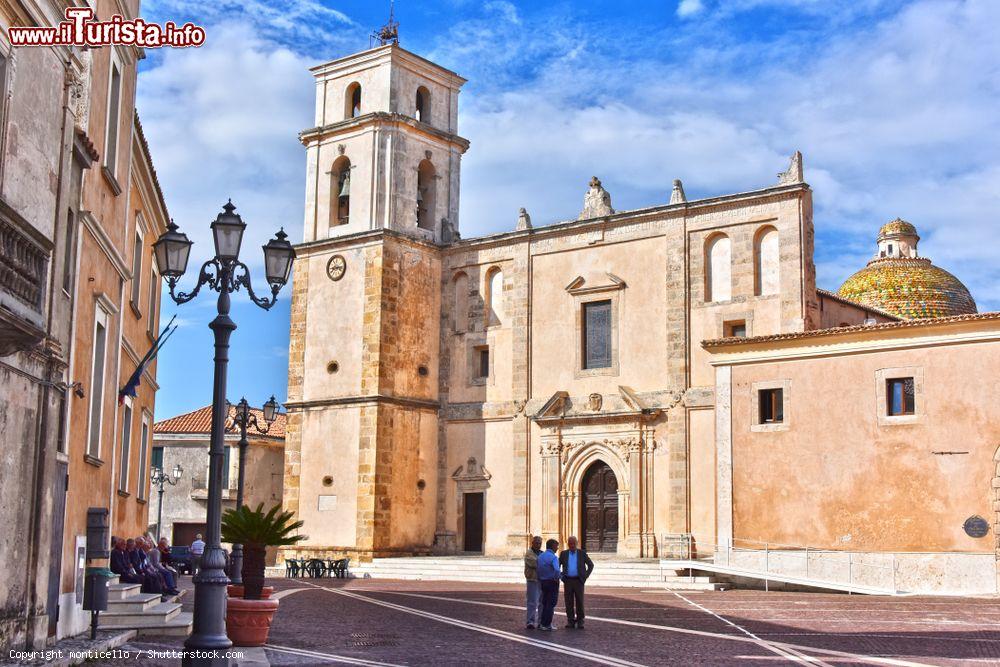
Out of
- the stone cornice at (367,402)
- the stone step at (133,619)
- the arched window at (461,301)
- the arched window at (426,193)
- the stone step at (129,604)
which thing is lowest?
the stone step at (133,619)

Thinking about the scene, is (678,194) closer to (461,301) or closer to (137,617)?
(461,301)

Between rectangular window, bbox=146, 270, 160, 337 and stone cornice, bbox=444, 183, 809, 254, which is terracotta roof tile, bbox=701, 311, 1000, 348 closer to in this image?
stone cornice, bbox=444, 183, 809, 254

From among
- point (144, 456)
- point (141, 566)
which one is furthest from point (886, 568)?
point (141, 566)

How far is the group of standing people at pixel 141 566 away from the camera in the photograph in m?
16.5

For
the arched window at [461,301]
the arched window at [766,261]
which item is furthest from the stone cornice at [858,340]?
the arched window at [461,301]

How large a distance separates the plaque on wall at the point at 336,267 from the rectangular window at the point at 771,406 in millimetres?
14480

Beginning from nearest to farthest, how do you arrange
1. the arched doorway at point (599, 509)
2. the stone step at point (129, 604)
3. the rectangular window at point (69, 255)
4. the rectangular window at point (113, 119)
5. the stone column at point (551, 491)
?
the rectangular window at point (69, 255)
the stone step at point (129, 604)
the rectangular window at point (113, 119)
the arched doorway at point (599, 509)
the stone column at point (551, 491)

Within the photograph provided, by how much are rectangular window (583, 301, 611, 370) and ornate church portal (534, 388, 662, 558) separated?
47.0 inches

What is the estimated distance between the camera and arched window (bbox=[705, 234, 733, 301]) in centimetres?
3219

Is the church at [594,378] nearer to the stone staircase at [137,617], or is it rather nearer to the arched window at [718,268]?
the arched window at [718,268]

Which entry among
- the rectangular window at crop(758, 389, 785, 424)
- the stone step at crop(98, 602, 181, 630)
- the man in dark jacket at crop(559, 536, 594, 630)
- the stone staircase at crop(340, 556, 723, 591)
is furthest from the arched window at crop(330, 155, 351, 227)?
the stone step at crop(98, 602, 181, 630)

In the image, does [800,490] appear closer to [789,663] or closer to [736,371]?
[736,371]

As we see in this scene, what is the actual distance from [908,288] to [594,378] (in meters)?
25.7

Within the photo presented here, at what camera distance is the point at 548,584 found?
16859mm
